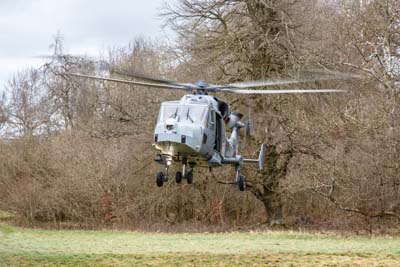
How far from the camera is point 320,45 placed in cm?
3192

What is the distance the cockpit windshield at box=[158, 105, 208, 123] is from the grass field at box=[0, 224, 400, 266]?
3653 mm

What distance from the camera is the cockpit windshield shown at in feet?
56.0

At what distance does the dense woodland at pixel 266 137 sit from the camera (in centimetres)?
3038

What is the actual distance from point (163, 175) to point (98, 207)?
20021mm

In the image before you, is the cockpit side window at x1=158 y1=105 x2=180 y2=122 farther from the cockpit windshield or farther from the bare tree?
the bare tree

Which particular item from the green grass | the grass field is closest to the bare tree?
the green grass

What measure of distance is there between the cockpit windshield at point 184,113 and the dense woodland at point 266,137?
1123 centimetres

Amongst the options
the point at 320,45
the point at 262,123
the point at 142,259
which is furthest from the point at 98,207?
the point at 142,259

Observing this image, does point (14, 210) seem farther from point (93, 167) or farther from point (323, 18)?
point (323, 18)

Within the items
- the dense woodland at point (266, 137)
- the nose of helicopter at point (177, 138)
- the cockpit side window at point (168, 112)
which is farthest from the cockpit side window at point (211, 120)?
the dense woodland at point (266, 137)

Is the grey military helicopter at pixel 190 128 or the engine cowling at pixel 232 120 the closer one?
the grey military helicopter at pixel 190 128

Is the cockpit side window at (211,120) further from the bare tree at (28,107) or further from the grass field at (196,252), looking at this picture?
the bare tree at (28,107)

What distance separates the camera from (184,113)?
17.2 metres

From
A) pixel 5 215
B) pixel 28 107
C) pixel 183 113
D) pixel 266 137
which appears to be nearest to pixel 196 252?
pixel 183 113
